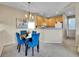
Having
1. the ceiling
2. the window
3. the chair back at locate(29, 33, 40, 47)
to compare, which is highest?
the ceiling

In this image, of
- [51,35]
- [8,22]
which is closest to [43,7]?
[51,35]

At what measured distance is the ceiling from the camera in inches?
77.2

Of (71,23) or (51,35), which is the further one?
(51,35)

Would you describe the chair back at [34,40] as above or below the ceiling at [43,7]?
below

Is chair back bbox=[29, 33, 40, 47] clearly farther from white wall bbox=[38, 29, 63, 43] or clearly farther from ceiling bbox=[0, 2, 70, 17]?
ceiling bbox=[0, 2, 70, 17]

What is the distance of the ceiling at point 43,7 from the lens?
6.43 feet

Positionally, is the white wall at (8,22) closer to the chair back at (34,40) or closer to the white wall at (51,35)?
the chair back at (34,40)

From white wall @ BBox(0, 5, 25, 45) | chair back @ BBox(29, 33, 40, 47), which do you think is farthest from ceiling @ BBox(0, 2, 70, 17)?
Answer: chair back @ BBox(29, 33, 40, 47)

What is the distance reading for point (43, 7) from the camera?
201 centimetres

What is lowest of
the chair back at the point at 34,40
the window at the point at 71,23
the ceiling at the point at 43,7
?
the chair back at the point at 34,40

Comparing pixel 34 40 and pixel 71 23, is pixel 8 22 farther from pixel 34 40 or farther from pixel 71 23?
pixel 71 23

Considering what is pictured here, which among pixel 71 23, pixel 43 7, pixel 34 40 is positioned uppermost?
pixel 43 7

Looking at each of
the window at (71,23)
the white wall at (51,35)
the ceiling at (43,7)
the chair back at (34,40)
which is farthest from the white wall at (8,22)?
the window at (71,23)

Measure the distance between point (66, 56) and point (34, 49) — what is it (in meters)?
0.53
